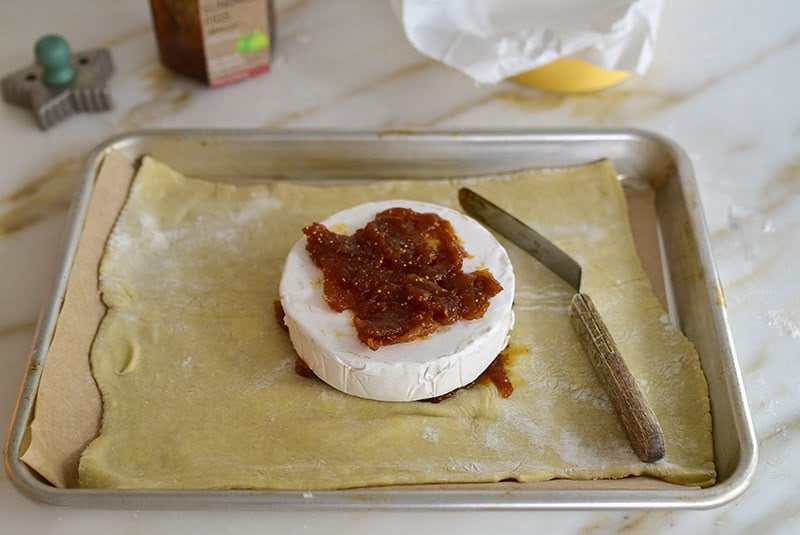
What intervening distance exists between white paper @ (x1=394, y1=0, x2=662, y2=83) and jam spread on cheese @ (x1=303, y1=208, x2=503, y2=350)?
604 mm

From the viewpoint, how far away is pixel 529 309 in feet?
5.92

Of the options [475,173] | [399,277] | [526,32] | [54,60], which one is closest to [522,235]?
[475,173]

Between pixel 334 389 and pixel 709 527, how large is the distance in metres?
0.71

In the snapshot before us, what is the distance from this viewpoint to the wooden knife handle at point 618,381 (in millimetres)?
1504

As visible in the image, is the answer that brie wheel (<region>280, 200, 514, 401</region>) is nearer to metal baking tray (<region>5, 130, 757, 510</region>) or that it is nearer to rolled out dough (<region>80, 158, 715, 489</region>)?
rolled out dough (<region>80, 158, 715, 489</region>)

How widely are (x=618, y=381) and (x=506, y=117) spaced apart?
93 cm

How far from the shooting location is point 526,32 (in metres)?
2.14

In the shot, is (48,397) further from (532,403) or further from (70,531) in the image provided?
(532,403)

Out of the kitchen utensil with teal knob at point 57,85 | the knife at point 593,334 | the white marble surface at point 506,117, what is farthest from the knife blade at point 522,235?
the kitchen utensil with teal knob at point 57,85

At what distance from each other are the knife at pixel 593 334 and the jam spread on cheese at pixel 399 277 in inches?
7.4

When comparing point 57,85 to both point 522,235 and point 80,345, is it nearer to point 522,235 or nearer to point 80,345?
point 80,345

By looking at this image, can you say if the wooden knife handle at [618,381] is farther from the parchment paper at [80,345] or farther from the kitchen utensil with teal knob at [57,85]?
the kitchen utensil with teal knob at [57,85]

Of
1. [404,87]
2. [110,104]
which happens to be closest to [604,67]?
[404,87]

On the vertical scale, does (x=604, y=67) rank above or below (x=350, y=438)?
above
